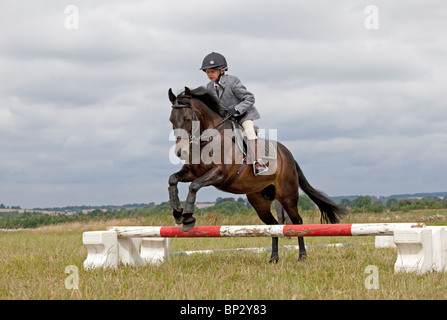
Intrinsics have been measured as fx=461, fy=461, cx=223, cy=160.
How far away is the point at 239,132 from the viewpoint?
18.8 ft

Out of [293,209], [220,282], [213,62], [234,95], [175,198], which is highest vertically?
[213,62]

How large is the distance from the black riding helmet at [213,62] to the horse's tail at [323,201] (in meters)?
2.15

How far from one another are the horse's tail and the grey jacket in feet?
5.34

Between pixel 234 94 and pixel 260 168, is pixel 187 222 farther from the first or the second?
pixel 234 94

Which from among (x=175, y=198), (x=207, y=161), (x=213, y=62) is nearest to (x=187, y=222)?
(x=175, y=198)

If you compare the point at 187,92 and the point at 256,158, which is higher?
the point at 187,92

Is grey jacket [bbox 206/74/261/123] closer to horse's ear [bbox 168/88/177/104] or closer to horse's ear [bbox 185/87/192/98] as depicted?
horse's ear [bbox 185/87/192/98]

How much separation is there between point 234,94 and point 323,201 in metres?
2.43

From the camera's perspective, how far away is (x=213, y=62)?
221 inches

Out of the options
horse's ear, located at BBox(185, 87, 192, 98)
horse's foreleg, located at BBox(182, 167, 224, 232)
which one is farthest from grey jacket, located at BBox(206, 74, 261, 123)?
horse's foreleg, located at BBox(182, 167, 224, 232)

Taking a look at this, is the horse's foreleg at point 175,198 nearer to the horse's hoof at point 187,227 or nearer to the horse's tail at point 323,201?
the horse's hoof at point 187,227
